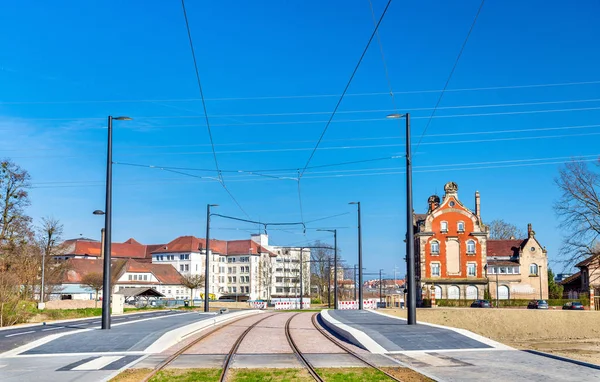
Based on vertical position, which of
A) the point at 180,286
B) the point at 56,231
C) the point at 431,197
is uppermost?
the point at 431,197

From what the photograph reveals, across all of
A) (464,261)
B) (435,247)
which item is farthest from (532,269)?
(435,247)

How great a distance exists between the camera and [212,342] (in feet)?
72.8

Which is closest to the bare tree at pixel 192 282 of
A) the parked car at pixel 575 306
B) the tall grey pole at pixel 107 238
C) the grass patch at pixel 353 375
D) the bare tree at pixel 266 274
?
the bare tree at pixel 266 274

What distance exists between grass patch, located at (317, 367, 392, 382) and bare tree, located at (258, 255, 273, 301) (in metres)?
127

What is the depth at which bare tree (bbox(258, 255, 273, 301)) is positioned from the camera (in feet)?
465

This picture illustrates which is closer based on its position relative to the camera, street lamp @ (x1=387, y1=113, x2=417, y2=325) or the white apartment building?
street lamp @ (x1=387, y1=113, x2=417, y2=325)

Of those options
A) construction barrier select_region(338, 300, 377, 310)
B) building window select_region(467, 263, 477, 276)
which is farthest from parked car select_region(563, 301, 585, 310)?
construction barrier select_region(338, 300, 377, 310)

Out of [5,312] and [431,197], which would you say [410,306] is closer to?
[5,312]

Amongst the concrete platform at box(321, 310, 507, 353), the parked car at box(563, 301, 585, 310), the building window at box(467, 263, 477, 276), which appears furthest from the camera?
the building window at box(467, 263, 477, 276)

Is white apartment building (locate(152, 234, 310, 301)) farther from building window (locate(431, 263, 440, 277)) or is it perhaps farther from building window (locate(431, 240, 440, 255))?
building window (locate(431, 263, 440, 277))

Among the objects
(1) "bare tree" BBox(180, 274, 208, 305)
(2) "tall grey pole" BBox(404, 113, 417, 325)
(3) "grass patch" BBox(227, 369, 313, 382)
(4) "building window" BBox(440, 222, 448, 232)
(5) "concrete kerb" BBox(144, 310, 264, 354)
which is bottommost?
(1) "bare tree" BBox(180, 274, 208, 305)

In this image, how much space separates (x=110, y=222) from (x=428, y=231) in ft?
215

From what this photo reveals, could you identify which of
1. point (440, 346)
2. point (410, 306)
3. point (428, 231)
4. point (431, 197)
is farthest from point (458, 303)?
point (440, 346)

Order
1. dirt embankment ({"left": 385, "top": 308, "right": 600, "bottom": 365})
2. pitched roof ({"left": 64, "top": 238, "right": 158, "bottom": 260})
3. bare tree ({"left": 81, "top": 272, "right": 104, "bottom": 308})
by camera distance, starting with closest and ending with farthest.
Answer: dirt embankment ({"left": 385, "top": 308, "right": 600, "bottom": 365}) < bare tree ({"left": 81, "top": 272, "right": 104, "bottom": 308}) < pitched roof ({"left": 64, "top": 238, "right": 158, "bottom": 260})
